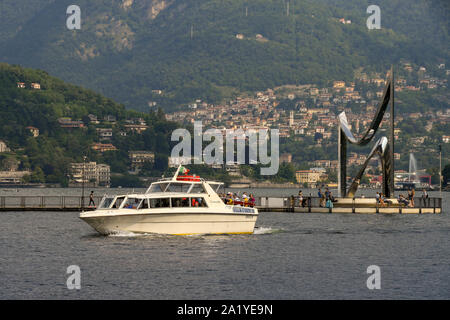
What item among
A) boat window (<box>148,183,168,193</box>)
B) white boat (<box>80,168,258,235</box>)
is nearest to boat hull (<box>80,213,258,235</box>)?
white boat (<box>80,168,258,235</box>)

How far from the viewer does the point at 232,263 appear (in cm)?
5575

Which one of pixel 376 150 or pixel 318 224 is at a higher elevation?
pixel 376 150

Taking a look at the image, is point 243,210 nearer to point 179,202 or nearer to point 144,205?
point 179,202

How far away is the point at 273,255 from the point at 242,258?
318cm

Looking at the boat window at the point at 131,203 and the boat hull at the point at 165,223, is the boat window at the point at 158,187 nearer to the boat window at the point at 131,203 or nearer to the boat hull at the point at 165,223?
the boat window at the point at 131,203

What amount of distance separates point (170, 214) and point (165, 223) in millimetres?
739

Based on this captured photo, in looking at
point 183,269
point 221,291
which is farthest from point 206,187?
point 221,291

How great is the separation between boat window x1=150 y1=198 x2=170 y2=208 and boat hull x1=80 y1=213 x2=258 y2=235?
654 millimetres

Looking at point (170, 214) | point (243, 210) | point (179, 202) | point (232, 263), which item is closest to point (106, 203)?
point (170, 214)

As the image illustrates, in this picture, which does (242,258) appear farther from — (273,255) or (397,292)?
(397,292)

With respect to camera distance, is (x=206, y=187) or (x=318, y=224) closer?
(x=206, y=187)

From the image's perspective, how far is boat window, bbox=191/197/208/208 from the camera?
64.5m

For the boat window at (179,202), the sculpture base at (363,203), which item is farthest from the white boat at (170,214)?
the sculpture base at (363,203)

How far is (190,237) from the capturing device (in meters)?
65.4
